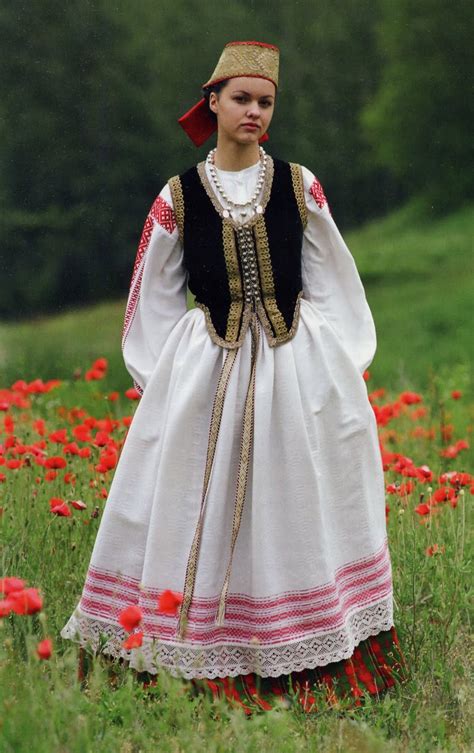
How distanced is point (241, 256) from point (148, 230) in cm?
30

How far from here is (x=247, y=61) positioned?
10.6 feet

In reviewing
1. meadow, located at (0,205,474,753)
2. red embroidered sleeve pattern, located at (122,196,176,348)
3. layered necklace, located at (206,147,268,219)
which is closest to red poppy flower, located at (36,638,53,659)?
meadow, located at (0,205,474,753)

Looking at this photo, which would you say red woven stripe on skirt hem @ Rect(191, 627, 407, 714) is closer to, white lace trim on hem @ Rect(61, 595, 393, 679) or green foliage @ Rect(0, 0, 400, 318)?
white lace trim on hem @ Rect(61, 595, 393, 679)

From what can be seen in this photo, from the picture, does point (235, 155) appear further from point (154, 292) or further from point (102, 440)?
point (102, 440)

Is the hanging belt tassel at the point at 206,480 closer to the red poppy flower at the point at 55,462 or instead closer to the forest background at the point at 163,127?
the red poppy flower at the point at 55,462

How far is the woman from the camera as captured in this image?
3209 mm

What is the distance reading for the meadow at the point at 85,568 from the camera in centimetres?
255

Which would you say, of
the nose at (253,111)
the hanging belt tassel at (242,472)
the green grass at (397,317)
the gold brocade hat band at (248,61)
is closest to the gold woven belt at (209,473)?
the hanging belt tassel at (242,472)

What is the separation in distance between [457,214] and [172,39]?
98.2 inches

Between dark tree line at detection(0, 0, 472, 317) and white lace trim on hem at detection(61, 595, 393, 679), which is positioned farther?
dark tree line at detection(0, 0, 472, 317)

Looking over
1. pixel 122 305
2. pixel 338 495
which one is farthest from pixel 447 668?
pixel 122 305

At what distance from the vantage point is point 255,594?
321 cm

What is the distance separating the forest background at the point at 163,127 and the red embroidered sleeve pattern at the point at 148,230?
12.4 ft

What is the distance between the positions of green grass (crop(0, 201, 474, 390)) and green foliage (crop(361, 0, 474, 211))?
1.62 feet
